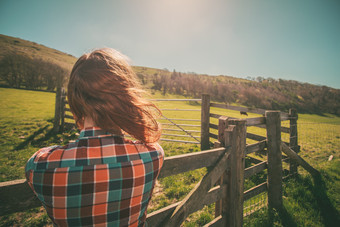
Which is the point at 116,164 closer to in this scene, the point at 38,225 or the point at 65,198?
the point at 65,198

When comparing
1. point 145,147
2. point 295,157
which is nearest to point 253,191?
point 295,157

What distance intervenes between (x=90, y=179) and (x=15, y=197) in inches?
30.7

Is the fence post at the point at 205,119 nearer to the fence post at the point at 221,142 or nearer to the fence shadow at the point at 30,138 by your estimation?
the fence post at the point at 221,142

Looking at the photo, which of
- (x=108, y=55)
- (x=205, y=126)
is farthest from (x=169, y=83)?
(x=108, y=55)

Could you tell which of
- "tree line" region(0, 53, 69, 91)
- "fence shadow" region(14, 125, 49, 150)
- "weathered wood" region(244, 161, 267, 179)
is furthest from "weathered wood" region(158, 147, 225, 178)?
"tree line" region(0, 53, 69, 91)

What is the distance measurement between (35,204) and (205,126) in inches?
213

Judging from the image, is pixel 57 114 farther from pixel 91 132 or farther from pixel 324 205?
pixel 324 205

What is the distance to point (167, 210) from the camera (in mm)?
1784

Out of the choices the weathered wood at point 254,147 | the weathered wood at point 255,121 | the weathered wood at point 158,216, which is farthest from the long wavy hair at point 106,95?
the weathered wood at point 255,121

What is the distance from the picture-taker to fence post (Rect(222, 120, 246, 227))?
226 cm

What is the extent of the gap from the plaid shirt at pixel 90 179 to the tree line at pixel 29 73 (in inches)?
1741

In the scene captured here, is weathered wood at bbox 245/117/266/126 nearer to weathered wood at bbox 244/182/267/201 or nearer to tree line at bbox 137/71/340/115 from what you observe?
weathered wood at bbox 244/182/267/201

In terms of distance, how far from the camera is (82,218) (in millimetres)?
798

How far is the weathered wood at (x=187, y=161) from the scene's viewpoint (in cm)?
160
